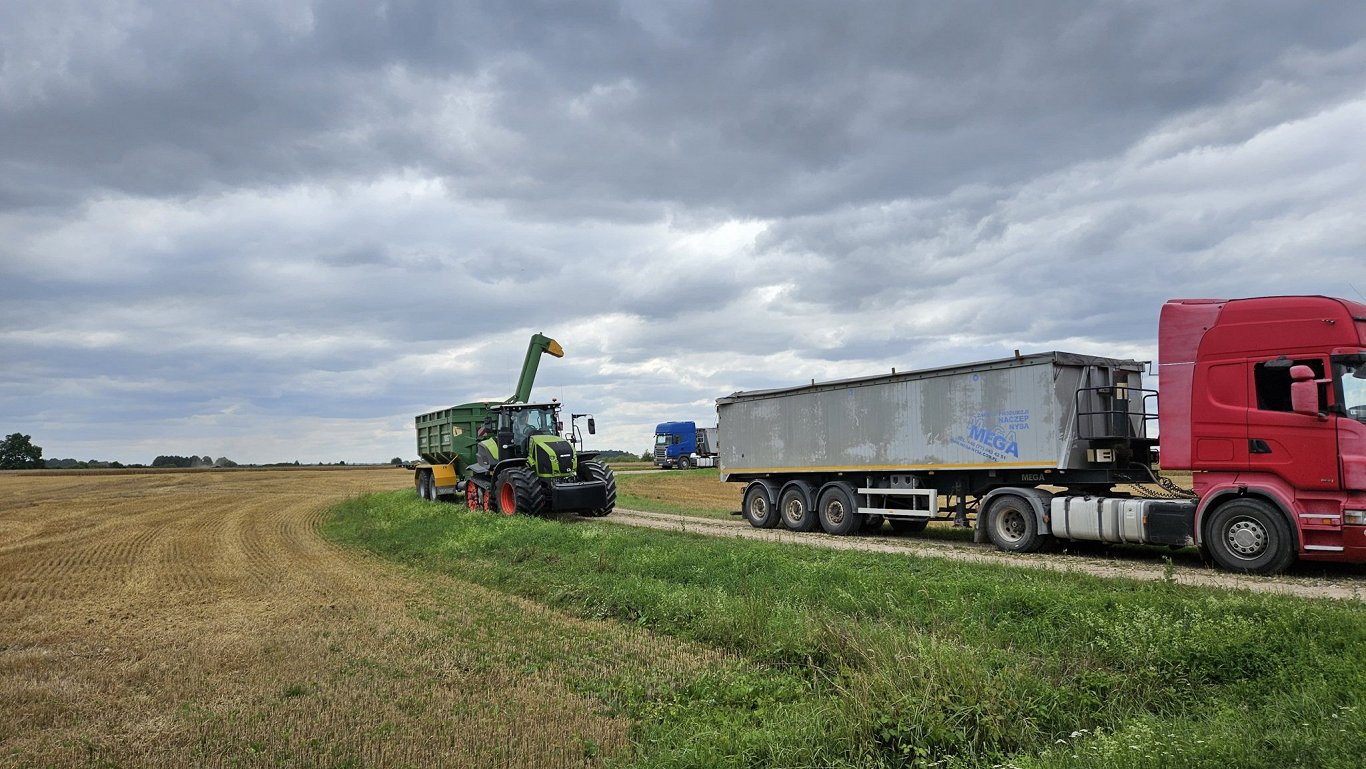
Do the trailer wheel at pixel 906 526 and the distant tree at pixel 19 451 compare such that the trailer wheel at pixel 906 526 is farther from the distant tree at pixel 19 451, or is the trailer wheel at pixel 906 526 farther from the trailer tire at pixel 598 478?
the distant tree at pixel 19 451

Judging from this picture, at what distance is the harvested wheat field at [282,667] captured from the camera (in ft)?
19.2

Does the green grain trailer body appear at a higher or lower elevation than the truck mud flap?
higher

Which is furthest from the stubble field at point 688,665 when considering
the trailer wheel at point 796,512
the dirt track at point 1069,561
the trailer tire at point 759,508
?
the trailer tire at point 759,508

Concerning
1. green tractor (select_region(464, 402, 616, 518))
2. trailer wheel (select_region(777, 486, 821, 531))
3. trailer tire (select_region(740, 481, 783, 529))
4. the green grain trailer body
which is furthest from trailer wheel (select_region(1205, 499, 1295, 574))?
the green grain trailer body

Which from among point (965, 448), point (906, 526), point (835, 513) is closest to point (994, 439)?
point (965, 448)

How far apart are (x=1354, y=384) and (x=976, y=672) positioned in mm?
8339

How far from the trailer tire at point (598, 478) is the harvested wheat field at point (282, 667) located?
7.10 metres

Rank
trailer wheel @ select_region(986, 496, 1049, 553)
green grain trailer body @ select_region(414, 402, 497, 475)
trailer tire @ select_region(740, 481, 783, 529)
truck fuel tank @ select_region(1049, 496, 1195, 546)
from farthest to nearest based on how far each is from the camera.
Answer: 1. green grain trailer body @ select_region(414, 402, 497, 475)
2. trailer tire @ select_region(740, 481, 783, 529)
3. trailer wheel @ select_region(986, 496, 1049, 553)
4. truck fuel tank @ select_region(1049, 496, 1195, 546)

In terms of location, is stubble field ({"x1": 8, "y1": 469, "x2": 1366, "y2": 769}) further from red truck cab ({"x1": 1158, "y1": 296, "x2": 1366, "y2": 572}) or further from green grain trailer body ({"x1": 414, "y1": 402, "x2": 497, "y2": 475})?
green grain trailer body ({"x1": 414, "y1": 402, "x2": 497, "y2": 475})

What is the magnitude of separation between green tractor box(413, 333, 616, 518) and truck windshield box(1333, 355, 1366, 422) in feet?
49.8

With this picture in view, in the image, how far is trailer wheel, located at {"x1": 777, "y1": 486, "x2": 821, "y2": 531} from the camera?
1928 centimetres

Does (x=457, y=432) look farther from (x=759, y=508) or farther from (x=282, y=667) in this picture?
(x=282, y=667)

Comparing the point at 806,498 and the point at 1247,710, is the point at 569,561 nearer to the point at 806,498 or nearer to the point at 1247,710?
the point at 806,498

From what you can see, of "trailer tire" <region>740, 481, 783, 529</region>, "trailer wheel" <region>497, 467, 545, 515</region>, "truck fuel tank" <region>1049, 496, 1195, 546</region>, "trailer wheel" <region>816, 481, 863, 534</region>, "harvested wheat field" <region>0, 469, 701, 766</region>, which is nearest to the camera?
"harvested wheat field" <region>0, 469, 701, 766</region>
